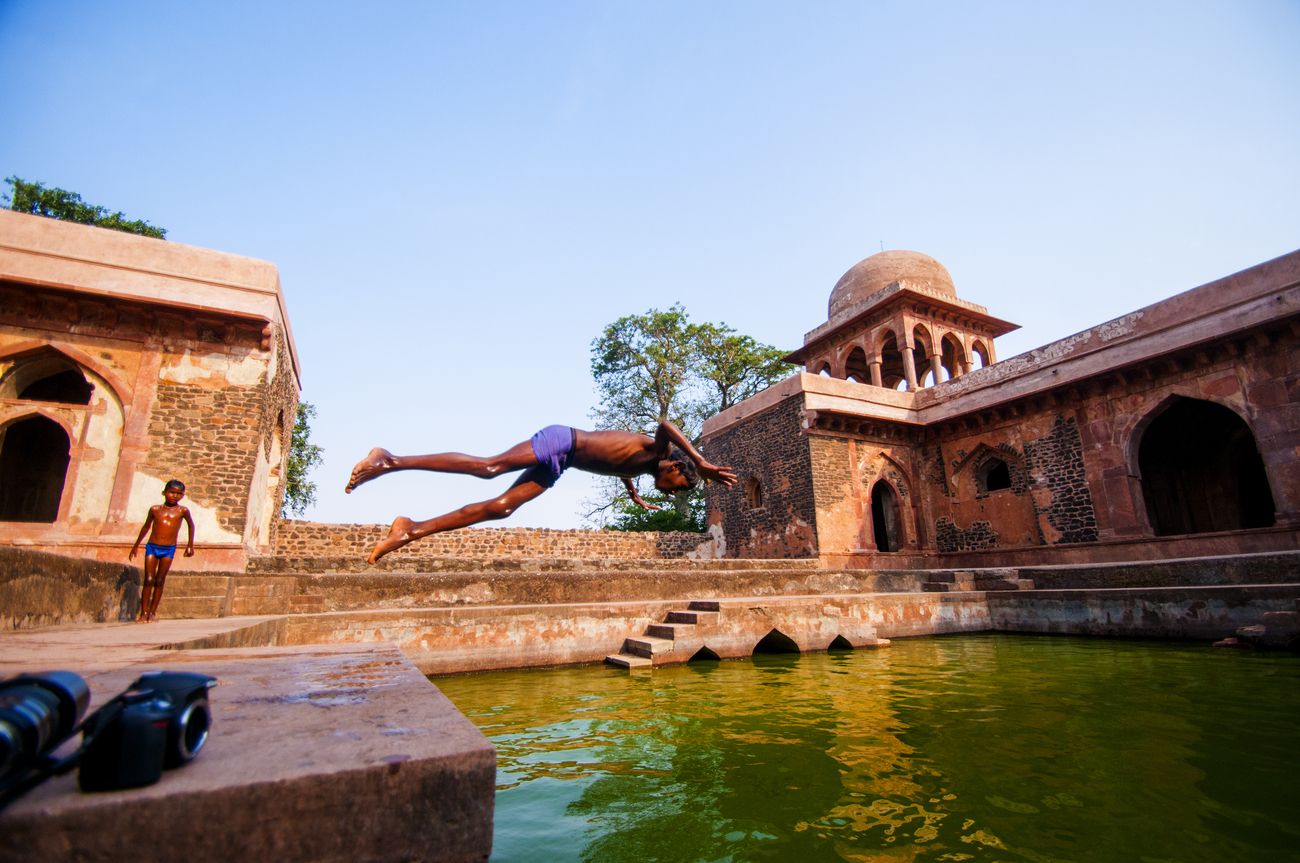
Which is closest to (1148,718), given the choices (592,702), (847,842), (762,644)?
(847,842)

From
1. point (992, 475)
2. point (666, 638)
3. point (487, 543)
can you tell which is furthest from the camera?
point (992, 475)

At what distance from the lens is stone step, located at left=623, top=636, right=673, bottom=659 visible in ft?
19.3

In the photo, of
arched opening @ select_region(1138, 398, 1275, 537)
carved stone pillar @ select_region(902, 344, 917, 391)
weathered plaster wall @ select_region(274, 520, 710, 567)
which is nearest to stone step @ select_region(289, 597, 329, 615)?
weathered plaster wall @ select_region(274, 520, 710, 567)

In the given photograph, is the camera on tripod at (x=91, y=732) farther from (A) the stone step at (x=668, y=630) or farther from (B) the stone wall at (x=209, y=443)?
(B) the stone wall at (x=209, y=443)

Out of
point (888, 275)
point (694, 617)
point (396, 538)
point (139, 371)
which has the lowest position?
point (694, 617)

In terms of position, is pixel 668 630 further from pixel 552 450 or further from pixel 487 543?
pixel 487 543

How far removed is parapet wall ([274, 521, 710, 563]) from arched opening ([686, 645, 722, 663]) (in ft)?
15.9

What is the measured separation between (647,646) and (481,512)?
251 centimetres

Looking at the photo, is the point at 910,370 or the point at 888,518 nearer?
the point at 888,518

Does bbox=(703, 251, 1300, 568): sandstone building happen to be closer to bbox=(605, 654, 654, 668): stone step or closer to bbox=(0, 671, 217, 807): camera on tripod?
bbox=(605, 654, 654, 668): stone step

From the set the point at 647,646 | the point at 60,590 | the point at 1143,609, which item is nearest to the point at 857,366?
the point at 1143,609

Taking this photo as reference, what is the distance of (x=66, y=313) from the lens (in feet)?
30.7

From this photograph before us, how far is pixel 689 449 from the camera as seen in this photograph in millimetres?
4480

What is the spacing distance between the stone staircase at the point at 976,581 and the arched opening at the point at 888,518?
596 centimetres
